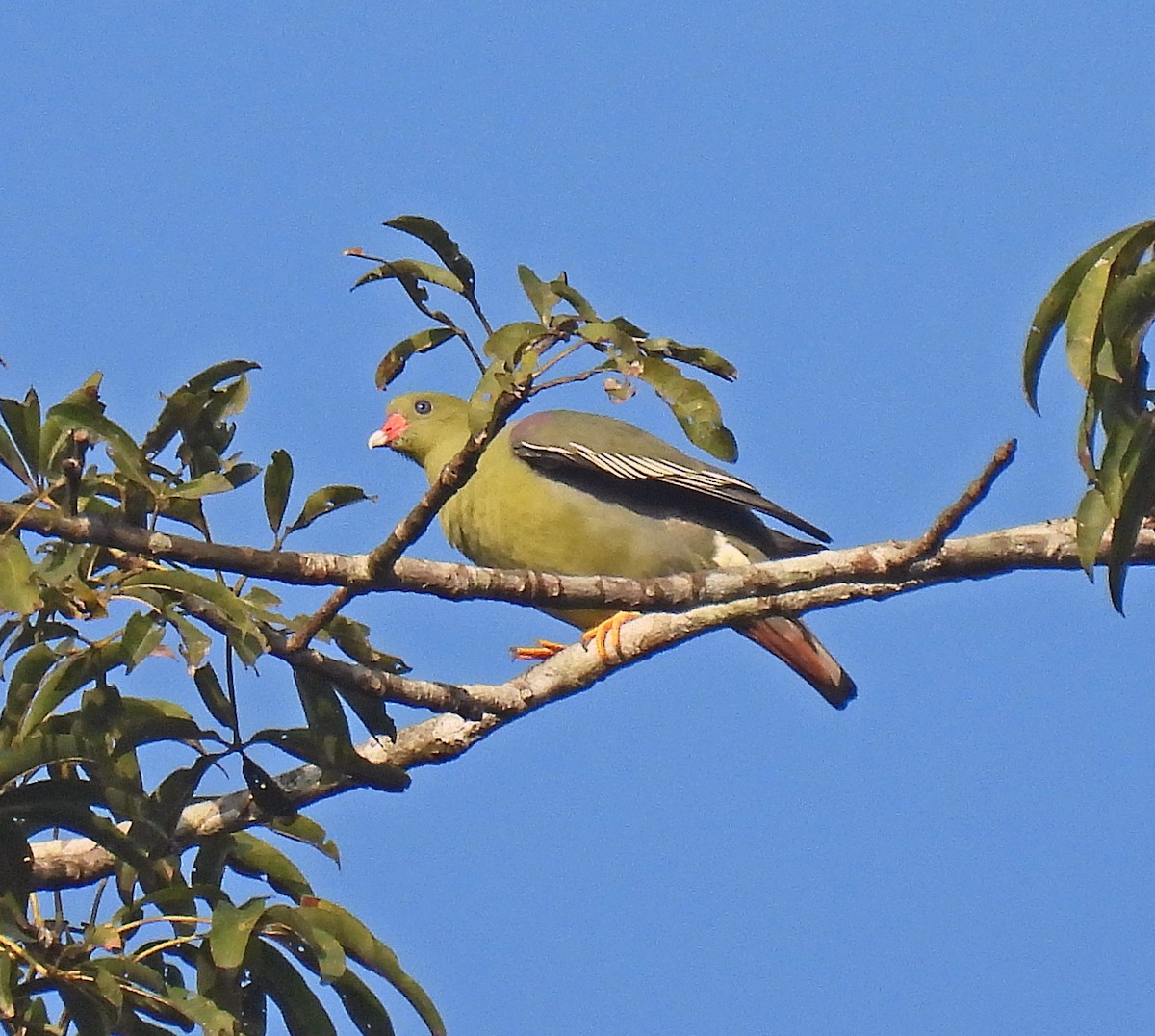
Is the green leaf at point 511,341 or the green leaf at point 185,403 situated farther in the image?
the green leaf at point 185,403

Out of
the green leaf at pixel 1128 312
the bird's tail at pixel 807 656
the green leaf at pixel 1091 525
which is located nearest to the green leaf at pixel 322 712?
the green leaf at pixel 1091 525

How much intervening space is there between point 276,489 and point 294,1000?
0.88 metres

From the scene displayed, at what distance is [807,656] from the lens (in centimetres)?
600

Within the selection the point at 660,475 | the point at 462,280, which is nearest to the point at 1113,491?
the point at 462,280

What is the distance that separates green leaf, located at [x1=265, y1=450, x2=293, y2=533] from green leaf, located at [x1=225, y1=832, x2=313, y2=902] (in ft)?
2.27

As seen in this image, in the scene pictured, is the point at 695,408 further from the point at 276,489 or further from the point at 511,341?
the point at 276,489

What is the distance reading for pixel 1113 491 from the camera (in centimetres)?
265

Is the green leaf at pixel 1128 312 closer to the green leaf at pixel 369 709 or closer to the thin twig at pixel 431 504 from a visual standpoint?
the thin twig at pixel 431 504

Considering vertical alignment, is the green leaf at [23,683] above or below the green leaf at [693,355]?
below

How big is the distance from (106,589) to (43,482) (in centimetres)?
23

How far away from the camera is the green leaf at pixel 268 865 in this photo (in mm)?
3635

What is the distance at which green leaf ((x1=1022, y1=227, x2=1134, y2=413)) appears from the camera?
2648 mm

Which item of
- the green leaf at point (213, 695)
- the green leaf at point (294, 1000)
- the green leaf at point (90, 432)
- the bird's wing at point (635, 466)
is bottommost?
the green leaf at point (294, 1000)

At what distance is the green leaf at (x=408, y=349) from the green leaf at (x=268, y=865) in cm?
93
